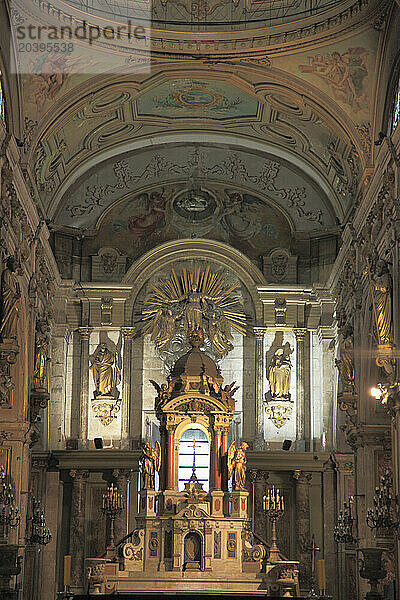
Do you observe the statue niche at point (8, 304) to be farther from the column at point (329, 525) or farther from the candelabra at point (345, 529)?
the column at point (329, 525)

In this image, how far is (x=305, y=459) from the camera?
97.9 ft

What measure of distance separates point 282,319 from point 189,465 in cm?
636

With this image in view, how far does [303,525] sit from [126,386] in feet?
22.2

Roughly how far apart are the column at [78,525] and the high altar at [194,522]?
2.90 m

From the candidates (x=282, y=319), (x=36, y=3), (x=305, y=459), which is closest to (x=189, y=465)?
(x=305, y=459)

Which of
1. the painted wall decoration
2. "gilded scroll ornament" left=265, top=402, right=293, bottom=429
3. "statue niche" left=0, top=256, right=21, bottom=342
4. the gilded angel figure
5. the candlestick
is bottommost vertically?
the candlestick

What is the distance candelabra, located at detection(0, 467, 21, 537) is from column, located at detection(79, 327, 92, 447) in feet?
25.0

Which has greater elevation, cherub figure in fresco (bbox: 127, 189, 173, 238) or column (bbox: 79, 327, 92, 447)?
cherub figure in fresco (bbox: 127, 189, 173, 238)

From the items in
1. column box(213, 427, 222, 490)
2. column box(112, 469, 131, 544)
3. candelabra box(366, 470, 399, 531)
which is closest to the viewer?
candelabra box(366, 470, 399, 531)

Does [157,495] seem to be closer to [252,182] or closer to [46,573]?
[46,573]

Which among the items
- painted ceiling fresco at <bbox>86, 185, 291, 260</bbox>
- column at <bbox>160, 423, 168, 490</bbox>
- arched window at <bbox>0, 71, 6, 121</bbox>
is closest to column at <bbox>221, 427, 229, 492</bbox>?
column at <bbox>160, 423, 168, 490</bbox>

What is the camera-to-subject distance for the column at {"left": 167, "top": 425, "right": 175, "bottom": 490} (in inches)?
1063

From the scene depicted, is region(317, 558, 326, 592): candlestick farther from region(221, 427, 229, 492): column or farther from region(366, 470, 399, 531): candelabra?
region(221, 427, 229, 492): column

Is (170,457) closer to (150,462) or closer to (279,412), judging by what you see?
(150,462)
